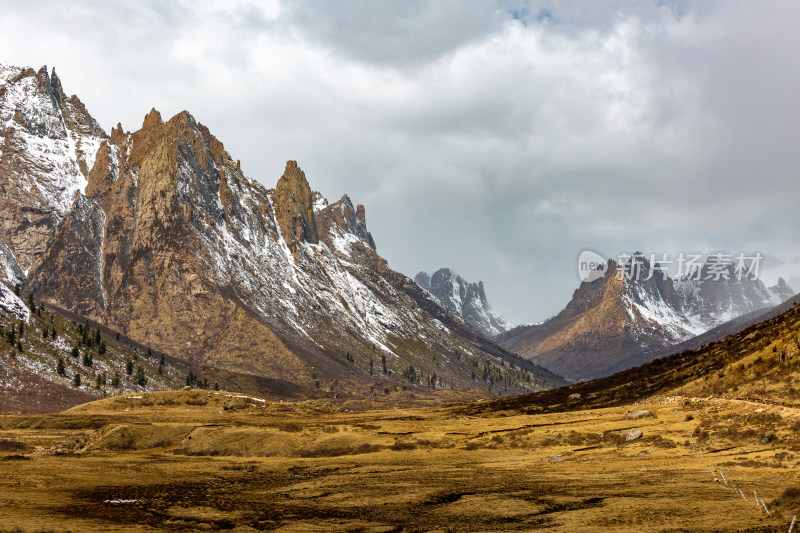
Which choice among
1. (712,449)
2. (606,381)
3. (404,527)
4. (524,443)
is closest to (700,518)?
(404,527)

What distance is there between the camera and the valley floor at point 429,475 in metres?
37.3

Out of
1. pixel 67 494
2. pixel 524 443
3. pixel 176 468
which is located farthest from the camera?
pixel 524 443

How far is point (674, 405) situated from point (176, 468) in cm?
5604

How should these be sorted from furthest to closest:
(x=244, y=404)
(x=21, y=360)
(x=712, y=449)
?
(x=21, y=360) < (x=244, y=404) < (x=712, y=449)

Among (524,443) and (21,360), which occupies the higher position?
(21,360)

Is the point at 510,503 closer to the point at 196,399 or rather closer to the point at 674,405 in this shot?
the point at 674,405

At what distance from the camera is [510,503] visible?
4172 centimetres

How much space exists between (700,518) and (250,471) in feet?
149

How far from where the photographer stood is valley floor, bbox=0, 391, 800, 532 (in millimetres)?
37344

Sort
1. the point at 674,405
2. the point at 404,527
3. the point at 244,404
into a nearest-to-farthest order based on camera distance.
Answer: the point at 404,527
the point at 674,405
the point at 244,404

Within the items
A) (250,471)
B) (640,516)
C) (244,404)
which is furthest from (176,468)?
(244,404)

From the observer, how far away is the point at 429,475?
56.7 metres

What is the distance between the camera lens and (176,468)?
65.5 meters

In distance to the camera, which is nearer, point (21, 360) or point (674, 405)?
point (674, 405)
